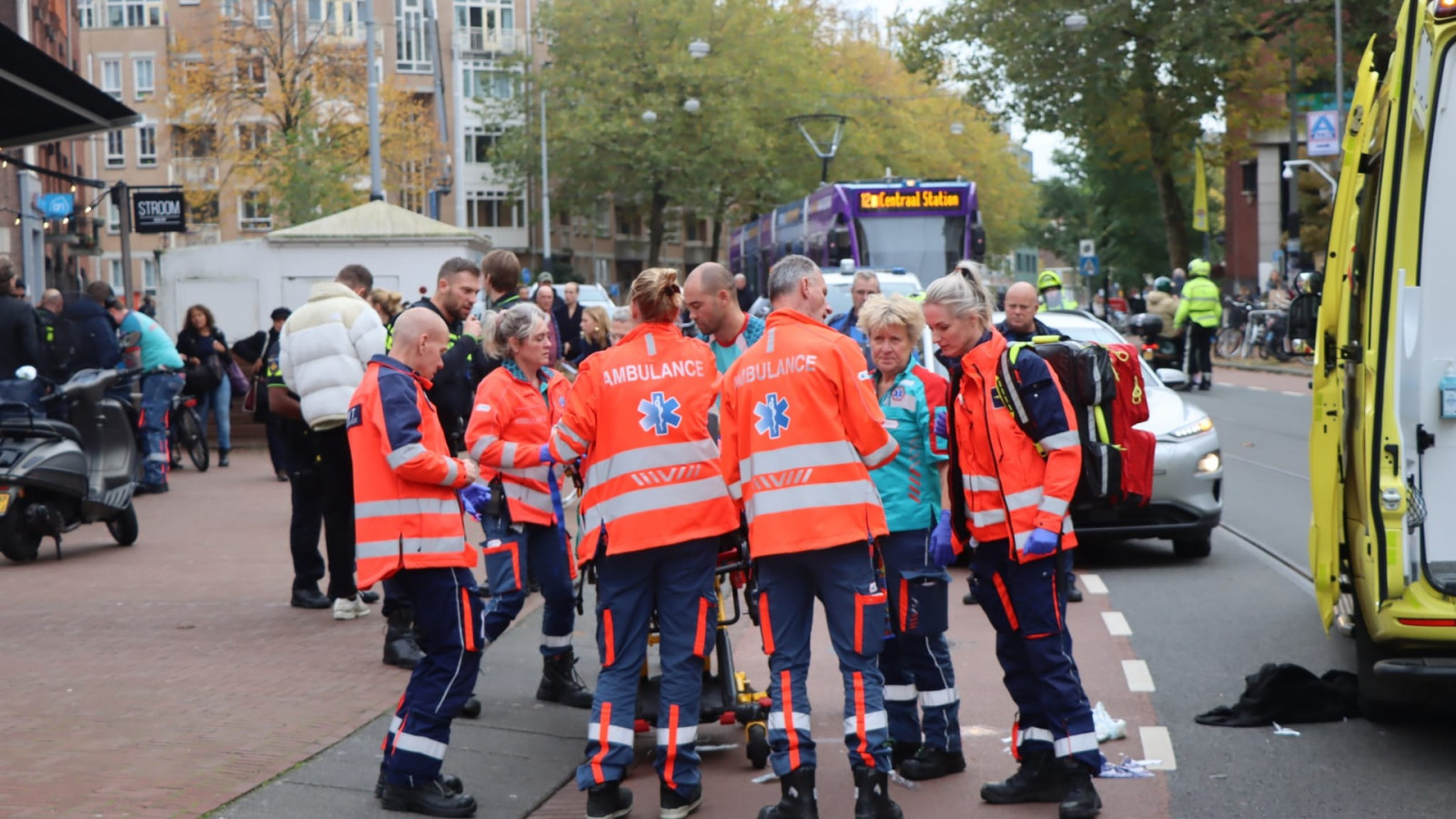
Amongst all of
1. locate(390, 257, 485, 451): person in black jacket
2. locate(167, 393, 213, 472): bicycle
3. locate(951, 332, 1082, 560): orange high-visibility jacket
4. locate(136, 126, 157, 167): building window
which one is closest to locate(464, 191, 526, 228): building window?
locate(136, 126, 157, 167): building window

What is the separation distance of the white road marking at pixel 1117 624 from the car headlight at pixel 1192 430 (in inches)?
82.9

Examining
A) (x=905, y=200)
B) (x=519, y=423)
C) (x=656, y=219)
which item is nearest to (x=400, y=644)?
(x=519, y=423)

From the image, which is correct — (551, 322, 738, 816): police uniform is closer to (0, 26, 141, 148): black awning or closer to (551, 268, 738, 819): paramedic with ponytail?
(551, 268, 738, 819): paramedic with ponytail

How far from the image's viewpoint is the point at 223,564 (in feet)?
38.7

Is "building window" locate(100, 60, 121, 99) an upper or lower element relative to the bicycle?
upper

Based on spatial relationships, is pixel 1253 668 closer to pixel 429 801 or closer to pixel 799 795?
pixel 799 795

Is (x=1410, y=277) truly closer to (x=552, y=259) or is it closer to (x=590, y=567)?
(x=590, y=567)

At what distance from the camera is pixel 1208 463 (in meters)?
10.9

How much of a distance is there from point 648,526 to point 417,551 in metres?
0.86

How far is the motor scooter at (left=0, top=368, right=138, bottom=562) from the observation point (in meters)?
11.8

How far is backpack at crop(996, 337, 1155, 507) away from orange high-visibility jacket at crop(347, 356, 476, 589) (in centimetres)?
206

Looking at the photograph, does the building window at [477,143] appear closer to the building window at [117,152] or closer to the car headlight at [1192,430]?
the building window at [117,152]

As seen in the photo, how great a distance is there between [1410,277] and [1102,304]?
2024 inches

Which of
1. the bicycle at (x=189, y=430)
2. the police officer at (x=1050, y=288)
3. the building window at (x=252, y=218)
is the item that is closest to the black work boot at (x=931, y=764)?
the police officer at (x=1050, y=288)
